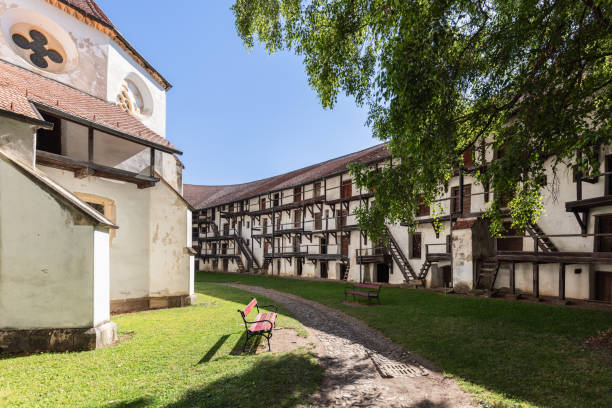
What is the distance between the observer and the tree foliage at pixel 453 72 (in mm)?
5391

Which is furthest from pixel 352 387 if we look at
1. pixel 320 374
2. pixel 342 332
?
pixel 342 332

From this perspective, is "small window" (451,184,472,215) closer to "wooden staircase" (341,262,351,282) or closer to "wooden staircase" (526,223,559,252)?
"wooden staircase" (526,223,559,252)

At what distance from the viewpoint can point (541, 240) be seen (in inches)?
519

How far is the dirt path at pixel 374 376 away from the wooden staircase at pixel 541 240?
30.7ft

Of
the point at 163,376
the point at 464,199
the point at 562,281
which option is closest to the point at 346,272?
the point at 464,199

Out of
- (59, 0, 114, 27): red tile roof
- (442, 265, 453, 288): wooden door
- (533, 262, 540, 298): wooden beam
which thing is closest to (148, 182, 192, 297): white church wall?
(59, 0, 114, 27): red tile roof

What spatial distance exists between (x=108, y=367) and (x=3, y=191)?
4190mm

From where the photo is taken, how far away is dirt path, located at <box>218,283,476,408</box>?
14.1 feet

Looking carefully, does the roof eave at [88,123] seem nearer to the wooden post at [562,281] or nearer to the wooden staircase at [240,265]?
the wooden post at [562,281]

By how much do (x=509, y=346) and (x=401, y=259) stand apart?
13.2 metres

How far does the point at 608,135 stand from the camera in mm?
4754

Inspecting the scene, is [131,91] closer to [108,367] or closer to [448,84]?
[108,367]

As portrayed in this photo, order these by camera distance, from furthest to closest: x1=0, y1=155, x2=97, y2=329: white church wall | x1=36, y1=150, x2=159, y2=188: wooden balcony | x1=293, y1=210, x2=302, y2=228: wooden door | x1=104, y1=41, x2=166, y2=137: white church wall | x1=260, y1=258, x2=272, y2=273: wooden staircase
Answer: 1. x1=260, y1=258, x2=272, y2=273: wooden staircase
2. x1=293, y1=210, x2=302, y2=228: wooden door
3. x1=104, y1=41, x2=166, y2=137: white church wall
4. x1=36, y1=150, x2=159, y2=188: wooden balcony
5. x1=0, y1=155, x2=97, y2=329: white church wall

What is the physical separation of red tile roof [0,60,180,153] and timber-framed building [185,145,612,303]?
27.1 ft
